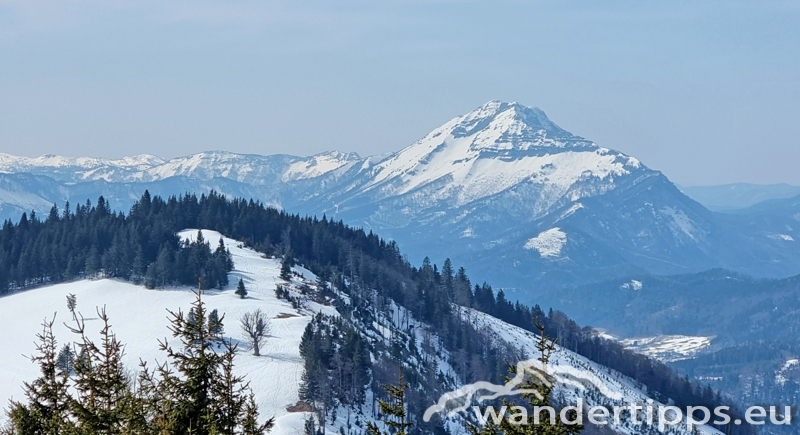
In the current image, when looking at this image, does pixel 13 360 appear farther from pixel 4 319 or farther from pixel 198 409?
pixel 198 409

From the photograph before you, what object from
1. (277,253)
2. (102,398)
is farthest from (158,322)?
(102,398)

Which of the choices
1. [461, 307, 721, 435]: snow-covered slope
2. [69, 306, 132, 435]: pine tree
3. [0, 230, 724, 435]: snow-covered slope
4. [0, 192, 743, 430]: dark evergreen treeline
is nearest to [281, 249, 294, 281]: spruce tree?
[0, 230, 724, 435]: snow-covered slope

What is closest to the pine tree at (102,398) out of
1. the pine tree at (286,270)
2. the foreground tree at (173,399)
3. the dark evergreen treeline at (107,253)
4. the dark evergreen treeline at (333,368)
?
the foreground tree at (173,399)

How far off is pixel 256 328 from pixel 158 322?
71.8 ft

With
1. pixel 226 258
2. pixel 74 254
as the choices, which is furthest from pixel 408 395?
pixel 74 254

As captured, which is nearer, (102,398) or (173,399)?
(173,399)

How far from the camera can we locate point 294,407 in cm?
8325

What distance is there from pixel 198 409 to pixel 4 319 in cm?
12055

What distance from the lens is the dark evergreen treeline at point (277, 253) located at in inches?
5635

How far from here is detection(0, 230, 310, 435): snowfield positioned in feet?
293

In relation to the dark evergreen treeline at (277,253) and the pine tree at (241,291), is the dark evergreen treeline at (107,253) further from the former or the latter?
the pine tree at (241,291)

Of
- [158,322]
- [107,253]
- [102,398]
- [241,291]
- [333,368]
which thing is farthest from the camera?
[107,253]

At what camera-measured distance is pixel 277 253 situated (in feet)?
535

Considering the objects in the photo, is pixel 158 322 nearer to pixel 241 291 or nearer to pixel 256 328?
pixel 241 291
